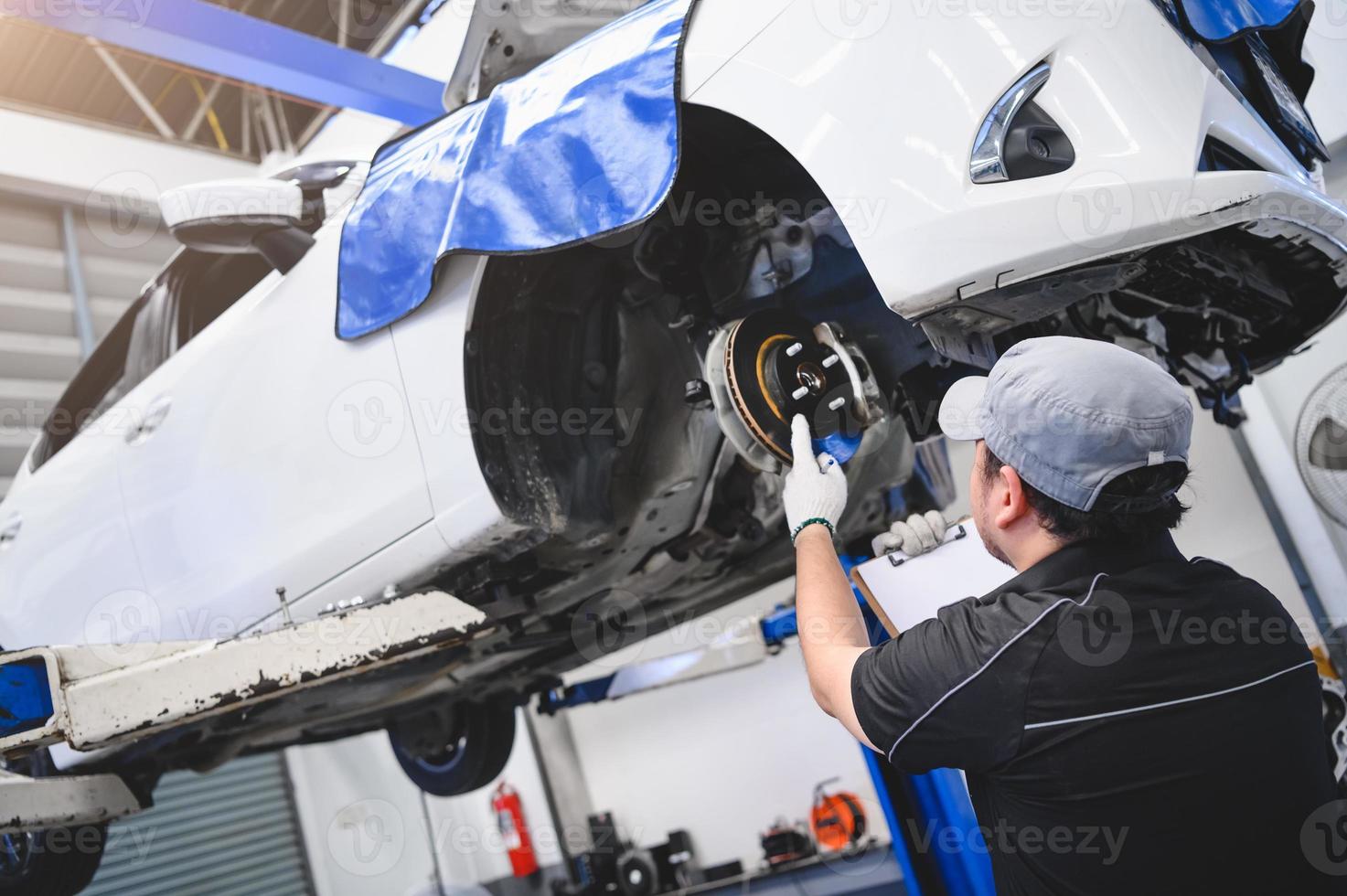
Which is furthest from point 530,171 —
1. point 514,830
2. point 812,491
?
point 514,830

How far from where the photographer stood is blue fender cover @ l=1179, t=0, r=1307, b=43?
4.74ft

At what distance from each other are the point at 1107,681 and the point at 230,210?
1873 mm

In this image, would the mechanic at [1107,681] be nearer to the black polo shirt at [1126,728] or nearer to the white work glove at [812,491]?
the black polo shirt at [1126,728]

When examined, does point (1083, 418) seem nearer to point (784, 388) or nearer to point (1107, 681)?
point (1107, 681)

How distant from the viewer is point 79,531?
2.73 metres

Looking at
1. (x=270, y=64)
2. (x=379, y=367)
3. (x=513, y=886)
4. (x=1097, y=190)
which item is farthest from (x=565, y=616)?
(x=513, y=886)

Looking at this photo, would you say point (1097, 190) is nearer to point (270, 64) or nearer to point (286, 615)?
point (286, 615)

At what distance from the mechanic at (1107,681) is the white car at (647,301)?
11.3 inches

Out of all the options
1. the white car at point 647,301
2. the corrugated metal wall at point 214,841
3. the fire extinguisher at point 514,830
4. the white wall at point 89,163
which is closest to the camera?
the white car at point 647,301

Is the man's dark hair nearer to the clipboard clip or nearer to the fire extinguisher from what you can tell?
the clipboard clip

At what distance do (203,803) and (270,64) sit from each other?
183 inches

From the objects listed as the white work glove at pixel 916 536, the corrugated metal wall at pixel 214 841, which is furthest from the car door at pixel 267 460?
the corrugated metal wall at pixel 214 841

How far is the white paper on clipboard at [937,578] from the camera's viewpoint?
163 centimetres

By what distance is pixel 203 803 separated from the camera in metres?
6.40
